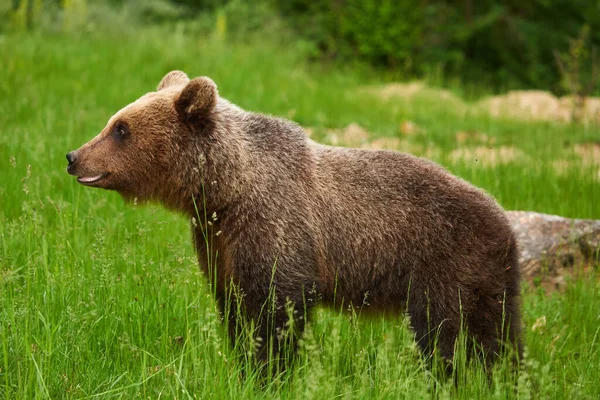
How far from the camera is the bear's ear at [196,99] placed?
427 cm

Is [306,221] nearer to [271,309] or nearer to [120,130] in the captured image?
[271,309]

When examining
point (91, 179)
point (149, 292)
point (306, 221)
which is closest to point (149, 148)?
point (91, 179)

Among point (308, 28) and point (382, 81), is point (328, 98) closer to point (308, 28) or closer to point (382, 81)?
point (382, 81)

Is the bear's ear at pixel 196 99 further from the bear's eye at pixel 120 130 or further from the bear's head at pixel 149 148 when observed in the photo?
the bear's eye at pixel 120 130

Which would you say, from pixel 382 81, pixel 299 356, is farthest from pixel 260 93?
pixel 299 356

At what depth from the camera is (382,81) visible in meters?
16.9

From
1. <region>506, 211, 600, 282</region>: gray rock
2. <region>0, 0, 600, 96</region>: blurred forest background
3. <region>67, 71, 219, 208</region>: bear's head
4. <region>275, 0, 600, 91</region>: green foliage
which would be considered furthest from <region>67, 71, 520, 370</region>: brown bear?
<region>275, 0, 600, 91</region>: green foliage

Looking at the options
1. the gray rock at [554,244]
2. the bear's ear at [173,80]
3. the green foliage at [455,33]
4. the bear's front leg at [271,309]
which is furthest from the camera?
the green foliage at [455,33]

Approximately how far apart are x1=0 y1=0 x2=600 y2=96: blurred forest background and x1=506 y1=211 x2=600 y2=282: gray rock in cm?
1040

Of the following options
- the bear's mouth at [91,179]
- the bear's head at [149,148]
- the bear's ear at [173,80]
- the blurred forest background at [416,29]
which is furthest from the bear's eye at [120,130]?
the blurred forest background at [416,29]

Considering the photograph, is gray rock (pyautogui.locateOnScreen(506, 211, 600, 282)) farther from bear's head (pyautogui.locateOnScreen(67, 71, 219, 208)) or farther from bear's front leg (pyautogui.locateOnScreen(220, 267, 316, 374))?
bear's head (pyautogui.locateOnScreen(67, 71, 219, 208))

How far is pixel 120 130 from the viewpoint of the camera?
4449 millimetres

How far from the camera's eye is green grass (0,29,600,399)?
3.71 m

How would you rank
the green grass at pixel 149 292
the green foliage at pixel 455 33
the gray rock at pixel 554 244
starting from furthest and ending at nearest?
the green foliage at pixel 455 33 < the gray rock at pixel 554 244 < the green grass at pixel 149 292
